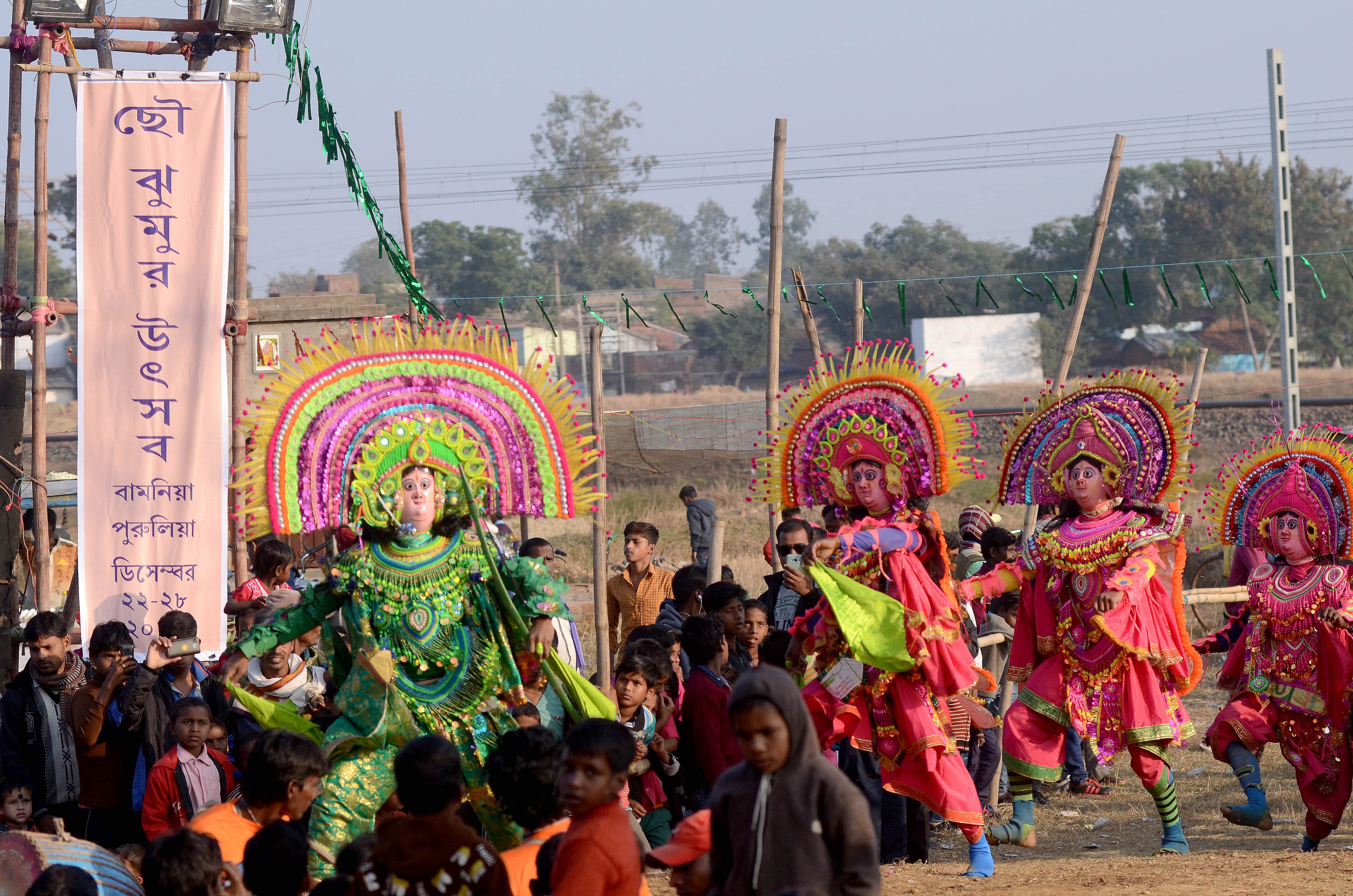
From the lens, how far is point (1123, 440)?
21.1ft

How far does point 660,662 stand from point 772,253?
3.42m

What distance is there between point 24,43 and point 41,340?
161 cm

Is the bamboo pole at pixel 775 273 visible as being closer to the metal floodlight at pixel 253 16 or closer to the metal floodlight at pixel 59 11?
the metal floodlight at pixel 253 16

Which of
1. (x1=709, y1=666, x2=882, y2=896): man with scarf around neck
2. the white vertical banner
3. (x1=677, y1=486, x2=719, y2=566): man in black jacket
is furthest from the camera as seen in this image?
(x1=677, y1=486, x2=719, y2=566): man in black jacket

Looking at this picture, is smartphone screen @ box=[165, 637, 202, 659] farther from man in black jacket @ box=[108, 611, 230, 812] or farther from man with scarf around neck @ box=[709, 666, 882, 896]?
man with scarf around neck @ box=[709, 666, 882, 896]

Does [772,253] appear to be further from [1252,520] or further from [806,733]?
[806,733]

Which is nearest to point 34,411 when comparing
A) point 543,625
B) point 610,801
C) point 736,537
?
point 543,625

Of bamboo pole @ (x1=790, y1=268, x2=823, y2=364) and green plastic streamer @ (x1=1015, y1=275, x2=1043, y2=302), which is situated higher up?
green plastic streamer @ (x1=1015, y1=275, x2=1043, y2=302)

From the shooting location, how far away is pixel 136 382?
24.5 ft

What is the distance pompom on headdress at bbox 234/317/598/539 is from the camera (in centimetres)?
552

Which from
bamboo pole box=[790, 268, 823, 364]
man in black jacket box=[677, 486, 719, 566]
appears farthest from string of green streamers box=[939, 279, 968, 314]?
man in black jacket box=[677, 486, 719, 566]

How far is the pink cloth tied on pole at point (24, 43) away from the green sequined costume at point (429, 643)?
13.6ft

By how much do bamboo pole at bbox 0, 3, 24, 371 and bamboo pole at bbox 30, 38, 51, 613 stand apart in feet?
0.42

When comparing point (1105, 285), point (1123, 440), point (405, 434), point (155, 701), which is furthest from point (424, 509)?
point (1105, 285)
